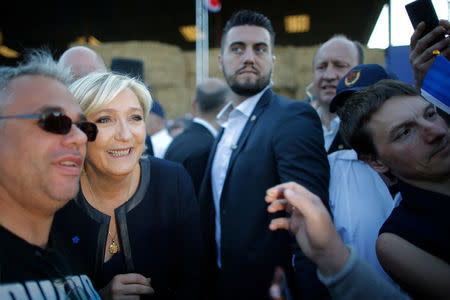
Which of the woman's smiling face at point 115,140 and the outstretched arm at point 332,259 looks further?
the woman's smiling face at point 115,140

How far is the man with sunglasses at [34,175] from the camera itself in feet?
3.41

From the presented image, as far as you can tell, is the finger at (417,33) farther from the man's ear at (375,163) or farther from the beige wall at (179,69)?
the beige wall at (179,69)

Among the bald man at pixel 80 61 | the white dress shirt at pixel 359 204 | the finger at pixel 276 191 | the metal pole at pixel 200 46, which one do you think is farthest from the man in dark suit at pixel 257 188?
the metal pole at pixel 200 46

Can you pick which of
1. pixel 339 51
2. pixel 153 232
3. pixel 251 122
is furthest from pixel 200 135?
pixel 153 232

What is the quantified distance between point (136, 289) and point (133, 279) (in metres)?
0.05

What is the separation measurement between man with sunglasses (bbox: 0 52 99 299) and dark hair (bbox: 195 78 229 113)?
2.53 meters

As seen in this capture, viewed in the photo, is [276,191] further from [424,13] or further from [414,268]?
[424,13]

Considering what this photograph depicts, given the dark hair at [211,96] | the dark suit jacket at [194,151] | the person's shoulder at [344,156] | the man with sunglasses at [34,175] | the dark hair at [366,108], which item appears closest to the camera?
the man with sunglasses at [34,175]

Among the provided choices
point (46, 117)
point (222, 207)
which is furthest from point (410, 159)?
point (46, 117)

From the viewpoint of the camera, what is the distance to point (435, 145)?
4.73 ft

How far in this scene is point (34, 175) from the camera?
108 centimetres

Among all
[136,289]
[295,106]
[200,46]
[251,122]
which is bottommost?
[136,289]

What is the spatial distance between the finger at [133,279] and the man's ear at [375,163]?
4.25 feet

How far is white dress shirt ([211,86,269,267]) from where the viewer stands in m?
2.34
